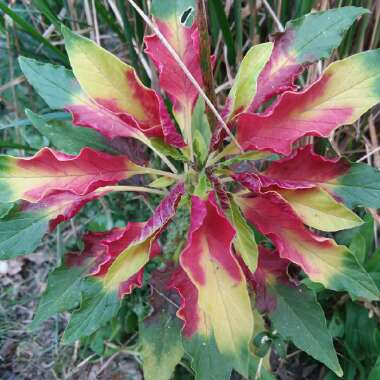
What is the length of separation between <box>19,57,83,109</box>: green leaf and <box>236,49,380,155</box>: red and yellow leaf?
1.20 feet

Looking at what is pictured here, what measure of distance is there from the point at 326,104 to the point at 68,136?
1.86 feet

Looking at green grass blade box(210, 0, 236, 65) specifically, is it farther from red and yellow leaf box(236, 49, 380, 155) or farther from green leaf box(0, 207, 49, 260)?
green leaf box(0, 207, 49, 260)

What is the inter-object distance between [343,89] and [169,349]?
633 mm

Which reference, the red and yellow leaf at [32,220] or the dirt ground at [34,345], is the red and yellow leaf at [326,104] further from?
the dirt ground at [34,345]

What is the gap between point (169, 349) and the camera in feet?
3.29

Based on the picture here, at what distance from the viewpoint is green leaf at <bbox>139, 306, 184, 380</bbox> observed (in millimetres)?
987

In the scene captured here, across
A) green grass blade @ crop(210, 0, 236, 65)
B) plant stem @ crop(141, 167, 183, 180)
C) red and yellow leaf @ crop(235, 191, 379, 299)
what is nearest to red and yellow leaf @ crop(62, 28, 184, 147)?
plant stem @ crop(141, 167, 183, 180)

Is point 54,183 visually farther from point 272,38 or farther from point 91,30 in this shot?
point 91,30

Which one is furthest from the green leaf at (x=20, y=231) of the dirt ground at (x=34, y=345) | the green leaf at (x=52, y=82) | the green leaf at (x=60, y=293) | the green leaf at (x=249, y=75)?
the dirt ground at (x=34, y=345)

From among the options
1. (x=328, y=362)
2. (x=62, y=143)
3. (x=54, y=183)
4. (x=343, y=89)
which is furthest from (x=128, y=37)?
(x=328, y=362)

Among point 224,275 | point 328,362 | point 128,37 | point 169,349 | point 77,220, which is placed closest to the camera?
point 224,275

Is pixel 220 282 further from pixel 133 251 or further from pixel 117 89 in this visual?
pixel 117 89

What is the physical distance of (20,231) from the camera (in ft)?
2.96

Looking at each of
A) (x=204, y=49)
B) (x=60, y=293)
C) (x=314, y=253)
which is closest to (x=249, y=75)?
(x=204, y=49)
